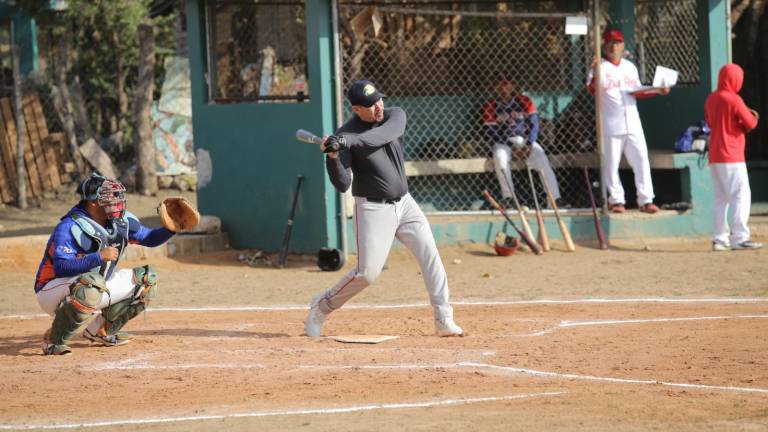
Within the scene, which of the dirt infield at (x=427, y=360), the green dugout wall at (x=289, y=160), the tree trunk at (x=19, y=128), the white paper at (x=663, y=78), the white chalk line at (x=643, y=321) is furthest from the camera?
the tree trunk at (x=19, y=128)

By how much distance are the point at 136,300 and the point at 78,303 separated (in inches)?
21.0

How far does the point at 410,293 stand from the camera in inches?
463

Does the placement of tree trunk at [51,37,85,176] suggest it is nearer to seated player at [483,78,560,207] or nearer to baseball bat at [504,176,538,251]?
seated player at [483,78,560,207]

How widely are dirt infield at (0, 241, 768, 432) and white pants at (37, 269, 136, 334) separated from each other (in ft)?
1.25

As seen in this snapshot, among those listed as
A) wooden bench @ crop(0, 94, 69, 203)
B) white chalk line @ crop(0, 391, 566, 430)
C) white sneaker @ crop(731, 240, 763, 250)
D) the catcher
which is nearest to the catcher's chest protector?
the catcher

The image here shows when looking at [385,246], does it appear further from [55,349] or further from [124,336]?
[55,349]

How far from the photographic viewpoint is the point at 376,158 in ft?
28.5

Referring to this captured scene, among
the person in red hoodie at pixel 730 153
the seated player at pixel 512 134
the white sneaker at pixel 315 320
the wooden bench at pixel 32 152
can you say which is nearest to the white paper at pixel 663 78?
the person in red hoodie at pixel 730 153

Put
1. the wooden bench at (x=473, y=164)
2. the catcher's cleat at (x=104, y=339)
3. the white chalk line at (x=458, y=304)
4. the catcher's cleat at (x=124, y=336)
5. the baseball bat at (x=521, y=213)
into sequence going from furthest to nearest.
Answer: the wooden bench at (x=473, y=164) → the baseball bat at (x=521, y=213) → the white chalk line at (x=458, y=304) → the catcher's cleat at (x=124, y=336) → the catcher's cleat at (x=104, y=339)

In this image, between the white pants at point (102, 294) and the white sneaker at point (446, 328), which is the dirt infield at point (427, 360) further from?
the white pants at point (102, 294)

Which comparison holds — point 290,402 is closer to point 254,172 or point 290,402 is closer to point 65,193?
point 254,172

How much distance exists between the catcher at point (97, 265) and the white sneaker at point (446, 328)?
1957mm

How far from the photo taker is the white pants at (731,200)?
13.6 meters

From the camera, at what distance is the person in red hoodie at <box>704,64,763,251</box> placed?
44.5ft
